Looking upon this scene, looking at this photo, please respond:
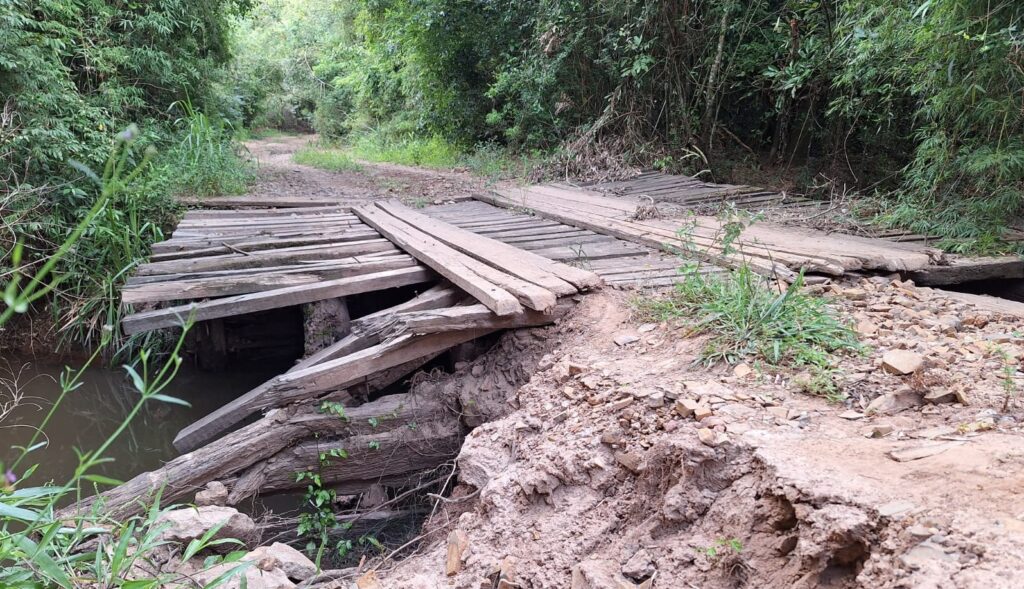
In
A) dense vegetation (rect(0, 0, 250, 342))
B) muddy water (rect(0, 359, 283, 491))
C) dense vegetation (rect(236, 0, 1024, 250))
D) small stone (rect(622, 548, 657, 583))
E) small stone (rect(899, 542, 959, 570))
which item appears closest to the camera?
small stone (rect(899, 542, 959, 570))

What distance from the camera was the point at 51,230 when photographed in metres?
5.56

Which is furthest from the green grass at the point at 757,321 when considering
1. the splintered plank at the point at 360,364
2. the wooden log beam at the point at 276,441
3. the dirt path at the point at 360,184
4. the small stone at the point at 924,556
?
the dirt path at the point at 360,184

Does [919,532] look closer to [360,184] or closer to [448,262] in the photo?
[448,262]

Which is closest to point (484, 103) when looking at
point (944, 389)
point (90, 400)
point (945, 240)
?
point (90, 400)

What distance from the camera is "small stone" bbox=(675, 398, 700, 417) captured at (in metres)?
2.22

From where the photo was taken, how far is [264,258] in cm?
428

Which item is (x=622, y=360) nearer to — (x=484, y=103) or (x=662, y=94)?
(x=662, y=94)

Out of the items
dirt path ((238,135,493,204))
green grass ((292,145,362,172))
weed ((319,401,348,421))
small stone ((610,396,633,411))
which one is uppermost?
green grass ((292,145,362,172))

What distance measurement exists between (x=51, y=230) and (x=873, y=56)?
714 cm

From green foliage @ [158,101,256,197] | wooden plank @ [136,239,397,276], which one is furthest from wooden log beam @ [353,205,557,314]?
green foliage @ [158,101,256,197]

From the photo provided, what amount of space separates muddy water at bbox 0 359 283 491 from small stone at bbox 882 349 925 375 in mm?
4808

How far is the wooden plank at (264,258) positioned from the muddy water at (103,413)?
1.57 m

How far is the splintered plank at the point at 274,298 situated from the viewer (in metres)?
3.46

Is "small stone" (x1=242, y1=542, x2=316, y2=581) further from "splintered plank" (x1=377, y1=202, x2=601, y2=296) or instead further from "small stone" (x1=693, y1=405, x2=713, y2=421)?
"splintered plank" (x1=377, y1=202, x2=601, y2=296)
